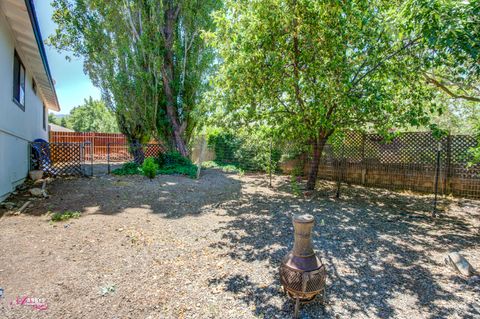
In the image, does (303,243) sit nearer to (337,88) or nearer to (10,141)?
(337,88)

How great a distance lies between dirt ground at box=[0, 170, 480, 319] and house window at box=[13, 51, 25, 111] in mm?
3224

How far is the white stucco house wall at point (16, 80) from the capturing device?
512 centimetres

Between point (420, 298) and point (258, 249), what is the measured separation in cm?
165

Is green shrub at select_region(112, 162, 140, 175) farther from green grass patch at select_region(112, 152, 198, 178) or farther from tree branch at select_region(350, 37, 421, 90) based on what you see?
tree branch at select_region(350, 37, 421, 90)

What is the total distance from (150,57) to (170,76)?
1.00 meters

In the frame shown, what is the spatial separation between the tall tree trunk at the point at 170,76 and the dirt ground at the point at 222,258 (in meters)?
5.58

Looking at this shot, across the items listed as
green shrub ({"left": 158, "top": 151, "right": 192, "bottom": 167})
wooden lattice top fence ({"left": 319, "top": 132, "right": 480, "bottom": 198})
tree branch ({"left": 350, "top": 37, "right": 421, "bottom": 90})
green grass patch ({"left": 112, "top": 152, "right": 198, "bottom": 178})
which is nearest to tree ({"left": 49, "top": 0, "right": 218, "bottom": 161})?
green shrub ({"left": 158, "top": 151, "right": 192, "bottom": 167})

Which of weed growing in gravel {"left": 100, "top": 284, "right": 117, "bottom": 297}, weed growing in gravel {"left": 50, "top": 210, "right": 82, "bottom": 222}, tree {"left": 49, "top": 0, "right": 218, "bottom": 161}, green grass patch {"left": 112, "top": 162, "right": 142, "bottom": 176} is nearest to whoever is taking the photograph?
weed growing in gravel {"left": 100, "top": 284, "right": 117, "bottom": 297}

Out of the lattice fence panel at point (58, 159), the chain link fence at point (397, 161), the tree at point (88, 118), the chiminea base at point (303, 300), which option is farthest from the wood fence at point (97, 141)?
the tree at point (88, 118)

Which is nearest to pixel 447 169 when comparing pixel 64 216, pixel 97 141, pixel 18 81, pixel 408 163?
pixel 408 163

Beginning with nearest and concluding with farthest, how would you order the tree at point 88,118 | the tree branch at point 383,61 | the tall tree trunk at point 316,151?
the tree branch at point 383,61
the tall tree trunk at point 316,151
the tree at point 88,118

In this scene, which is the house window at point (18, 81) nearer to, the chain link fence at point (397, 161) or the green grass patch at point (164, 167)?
the green grass patch at point (164, 167)

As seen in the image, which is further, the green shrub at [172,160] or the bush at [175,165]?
the green shrub at [172,160]

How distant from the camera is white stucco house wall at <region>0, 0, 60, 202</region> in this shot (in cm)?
512
